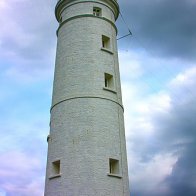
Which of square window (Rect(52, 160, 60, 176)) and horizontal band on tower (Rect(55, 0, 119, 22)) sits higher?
horizontal band on tower (Rect(55, 0, 119, 22))

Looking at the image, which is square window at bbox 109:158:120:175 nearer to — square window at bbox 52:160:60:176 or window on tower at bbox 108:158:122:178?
window on tower at bbox 108:158:122:178

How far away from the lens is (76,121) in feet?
71.6

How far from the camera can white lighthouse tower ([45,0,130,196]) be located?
67.1 ft

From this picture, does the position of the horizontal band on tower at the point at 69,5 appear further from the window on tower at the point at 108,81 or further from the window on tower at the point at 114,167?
the window on tower at the point at 114,167

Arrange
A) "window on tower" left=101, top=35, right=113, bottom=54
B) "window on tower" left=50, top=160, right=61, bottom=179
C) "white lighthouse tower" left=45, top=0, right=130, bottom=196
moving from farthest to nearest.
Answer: "window on tower" left=101, top=35, right=113, bottom=54 < "window on tower" left=50, top=160, right=61, bottom=179 < "white lighthouse tower" left=45, top=0, right=130, bottom=196

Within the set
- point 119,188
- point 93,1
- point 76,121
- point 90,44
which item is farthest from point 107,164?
point 93,1

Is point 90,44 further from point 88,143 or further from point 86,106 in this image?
point 88,143

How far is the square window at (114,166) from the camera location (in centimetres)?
2152

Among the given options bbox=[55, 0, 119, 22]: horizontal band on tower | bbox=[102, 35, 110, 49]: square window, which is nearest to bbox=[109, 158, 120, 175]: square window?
bbox=[102, 35, 110, 49]: square window

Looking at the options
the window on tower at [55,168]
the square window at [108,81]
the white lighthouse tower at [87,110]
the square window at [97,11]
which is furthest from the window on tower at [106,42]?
the window on tower at [55,168]

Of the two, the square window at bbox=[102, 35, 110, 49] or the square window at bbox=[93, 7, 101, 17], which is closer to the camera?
the square window at bbox=[102, 35, 110, 49]

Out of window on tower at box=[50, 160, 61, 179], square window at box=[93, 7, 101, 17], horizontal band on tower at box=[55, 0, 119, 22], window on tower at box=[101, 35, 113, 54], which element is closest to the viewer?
window on tower at box=[50, 160, 61, 179]

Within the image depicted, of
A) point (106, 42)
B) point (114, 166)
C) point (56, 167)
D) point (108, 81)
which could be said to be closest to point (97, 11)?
point (106, 42)

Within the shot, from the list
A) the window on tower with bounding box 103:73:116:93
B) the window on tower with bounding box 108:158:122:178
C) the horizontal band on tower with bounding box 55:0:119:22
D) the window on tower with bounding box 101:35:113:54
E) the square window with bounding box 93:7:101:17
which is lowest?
the window on tower with bounding box 108:158:122:178
